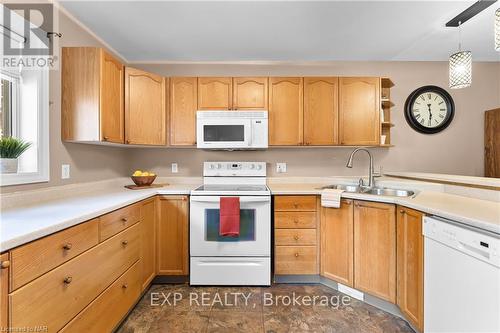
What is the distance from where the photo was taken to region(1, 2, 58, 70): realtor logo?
1629mm

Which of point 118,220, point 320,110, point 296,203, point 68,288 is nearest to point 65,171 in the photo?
point 118,220

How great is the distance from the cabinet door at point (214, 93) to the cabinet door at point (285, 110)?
474 mm

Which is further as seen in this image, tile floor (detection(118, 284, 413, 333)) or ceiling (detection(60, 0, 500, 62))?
ceiling (detection(60, 0, 500, 62))

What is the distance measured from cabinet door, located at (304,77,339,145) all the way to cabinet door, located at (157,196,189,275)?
59.7 inches

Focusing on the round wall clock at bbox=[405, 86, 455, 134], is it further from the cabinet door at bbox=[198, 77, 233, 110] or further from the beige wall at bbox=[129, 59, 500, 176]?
the cabinet door at bbox=[198, 77, 233, 110]

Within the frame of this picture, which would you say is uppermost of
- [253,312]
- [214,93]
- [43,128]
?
[214,93]

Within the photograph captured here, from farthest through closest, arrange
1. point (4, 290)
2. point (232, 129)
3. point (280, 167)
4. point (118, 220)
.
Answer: point (280, 167) < point (232, 129) < point (118, 220) < point (4, 290)

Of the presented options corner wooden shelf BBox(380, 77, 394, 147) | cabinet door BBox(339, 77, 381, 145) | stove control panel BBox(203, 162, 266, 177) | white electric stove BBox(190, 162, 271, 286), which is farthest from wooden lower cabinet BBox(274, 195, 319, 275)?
corner wooden shelf BBox(380, 77, 394, 147)

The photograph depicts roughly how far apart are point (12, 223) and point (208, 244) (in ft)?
4.75

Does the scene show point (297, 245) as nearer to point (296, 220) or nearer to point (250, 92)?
point (296, 220)

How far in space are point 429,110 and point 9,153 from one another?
13.3 feet

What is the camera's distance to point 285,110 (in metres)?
2.78

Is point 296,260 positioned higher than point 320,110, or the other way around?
point 320,110

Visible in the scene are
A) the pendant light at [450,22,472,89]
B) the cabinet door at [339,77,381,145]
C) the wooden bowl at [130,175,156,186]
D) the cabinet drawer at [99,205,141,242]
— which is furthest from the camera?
the cabinet door at [339,77,381,145]
